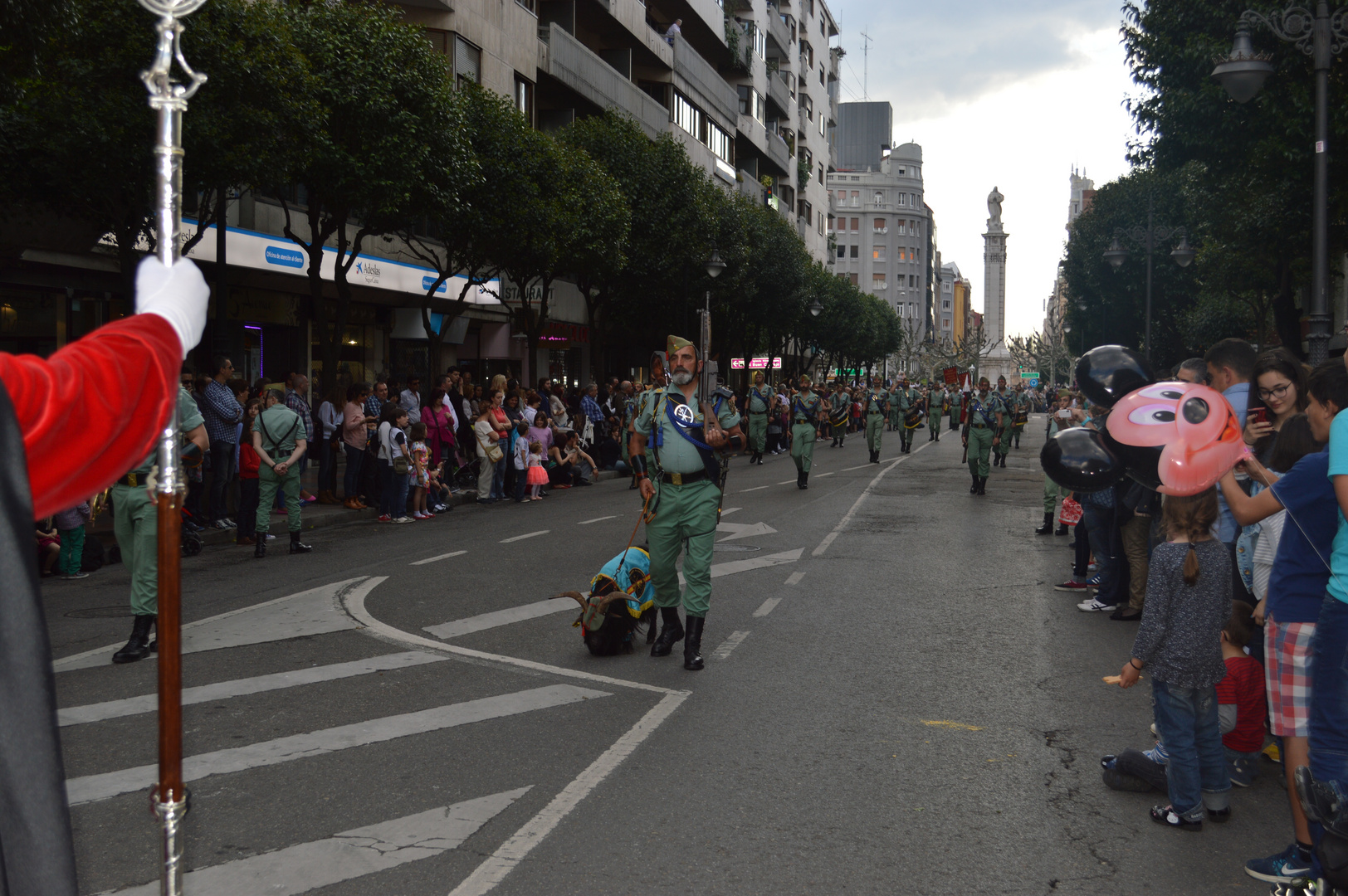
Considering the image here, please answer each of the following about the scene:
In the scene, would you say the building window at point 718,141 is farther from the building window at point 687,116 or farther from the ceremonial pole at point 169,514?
the ceremonial pole at point 169,514

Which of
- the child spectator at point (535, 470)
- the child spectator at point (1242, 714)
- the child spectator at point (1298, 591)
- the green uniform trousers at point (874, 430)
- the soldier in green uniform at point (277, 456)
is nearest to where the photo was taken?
the child spectator at point (1298, 591)

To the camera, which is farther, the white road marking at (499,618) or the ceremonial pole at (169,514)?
the white road marking at (499,618)

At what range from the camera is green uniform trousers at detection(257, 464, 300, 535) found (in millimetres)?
11984

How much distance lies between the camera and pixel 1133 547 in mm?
9109

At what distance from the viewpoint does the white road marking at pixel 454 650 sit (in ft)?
22.0

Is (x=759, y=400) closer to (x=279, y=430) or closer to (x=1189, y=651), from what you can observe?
(x=279, y=430)

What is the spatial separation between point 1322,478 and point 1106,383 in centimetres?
204

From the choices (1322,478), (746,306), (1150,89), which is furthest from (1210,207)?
(1322,478)

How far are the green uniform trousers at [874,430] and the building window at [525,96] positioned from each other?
12262mm

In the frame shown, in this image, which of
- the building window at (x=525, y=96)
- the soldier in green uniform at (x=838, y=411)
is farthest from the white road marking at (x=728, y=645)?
the building window at (x=525, y=96)

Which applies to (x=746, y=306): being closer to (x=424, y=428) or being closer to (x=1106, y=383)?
(x=424, y=428)

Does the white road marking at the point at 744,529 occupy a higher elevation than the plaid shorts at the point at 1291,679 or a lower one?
lower

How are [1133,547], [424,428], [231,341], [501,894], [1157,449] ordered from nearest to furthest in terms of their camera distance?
[501,894] → [1157,449] → [1133,547] → [424,428] → [231,341]

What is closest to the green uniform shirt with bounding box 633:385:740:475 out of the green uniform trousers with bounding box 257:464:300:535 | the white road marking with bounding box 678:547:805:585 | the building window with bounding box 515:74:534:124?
the white road marking with bounding box 678:547:805:585
